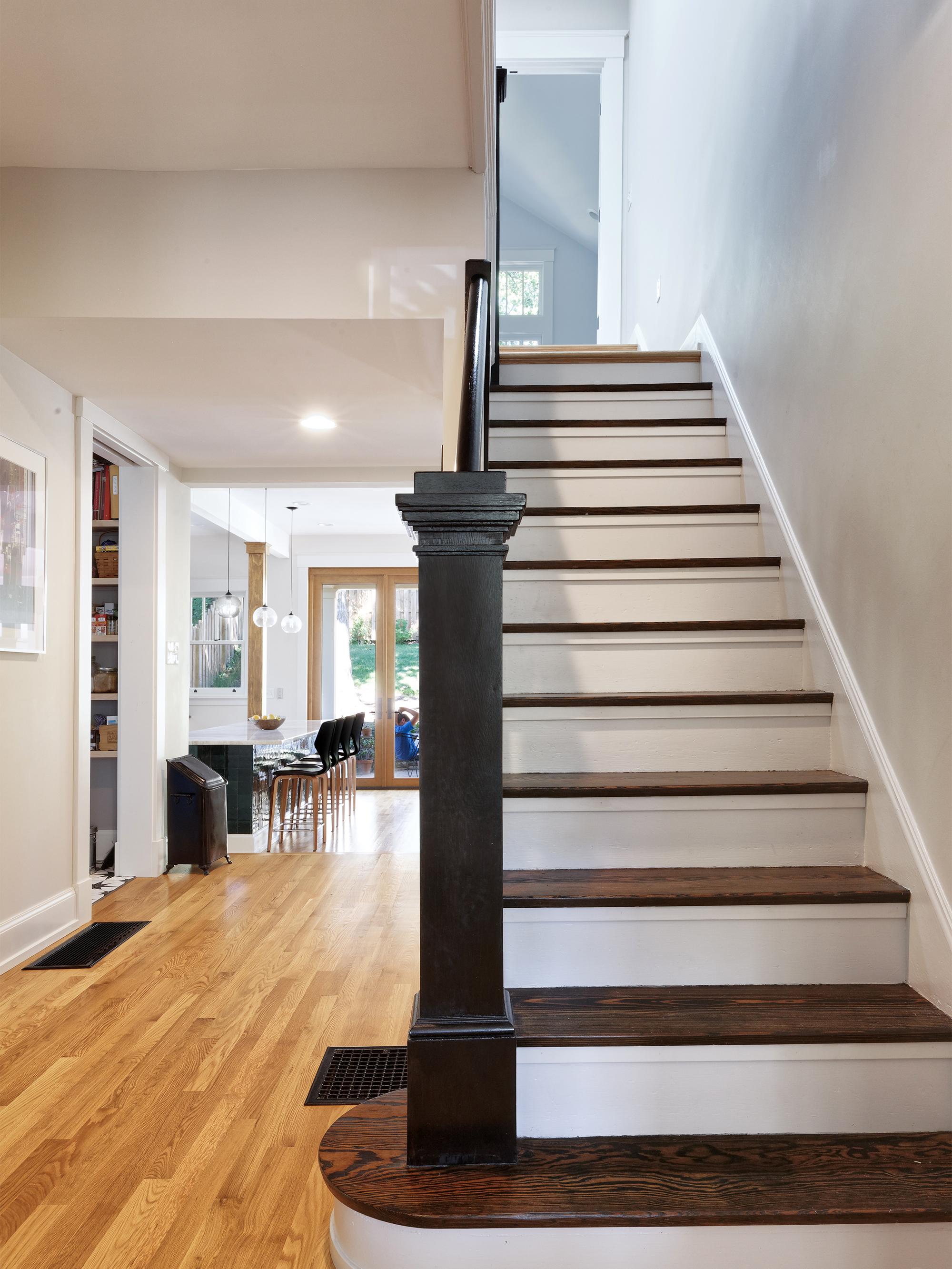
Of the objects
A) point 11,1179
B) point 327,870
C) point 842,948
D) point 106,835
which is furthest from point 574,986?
point 106,835

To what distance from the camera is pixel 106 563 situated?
5.21m

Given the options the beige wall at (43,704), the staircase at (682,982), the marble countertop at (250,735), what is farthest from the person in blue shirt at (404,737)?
the staircase at (682,982)

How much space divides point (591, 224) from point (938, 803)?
7.91 metres

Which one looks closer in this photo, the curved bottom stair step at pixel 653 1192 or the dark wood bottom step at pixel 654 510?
the curved bottom stair step at pixel 653 1192

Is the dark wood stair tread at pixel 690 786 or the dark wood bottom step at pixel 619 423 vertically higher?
the dark wood bottom step at pixel 619 423

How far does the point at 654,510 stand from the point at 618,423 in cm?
56

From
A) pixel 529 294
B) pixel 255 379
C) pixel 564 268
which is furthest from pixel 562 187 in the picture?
pixel 255 379

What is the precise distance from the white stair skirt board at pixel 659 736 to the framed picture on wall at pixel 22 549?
214cm

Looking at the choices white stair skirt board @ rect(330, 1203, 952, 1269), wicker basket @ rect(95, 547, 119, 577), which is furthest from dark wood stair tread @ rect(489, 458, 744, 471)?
wicker basket @ rect(95, 547, 119, 577)

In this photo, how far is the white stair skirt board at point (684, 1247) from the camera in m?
1.35

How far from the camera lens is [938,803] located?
65.5 inches

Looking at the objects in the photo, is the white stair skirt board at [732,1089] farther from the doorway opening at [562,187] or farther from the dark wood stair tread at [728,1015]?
the doorway opening at [562,187]

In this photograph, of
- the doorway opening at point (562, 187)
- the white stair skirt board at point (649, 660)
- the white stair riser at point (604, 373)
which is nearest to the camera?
the white stair skirt board at point (649, 660)

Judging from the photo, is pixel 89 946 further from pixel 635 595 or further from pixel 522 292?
pixel 522 292
